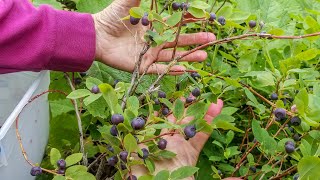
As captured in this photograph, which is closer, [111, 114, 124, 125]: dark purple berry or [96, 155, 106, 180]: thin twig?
[111, 114, 124, 125]: dark purple berry

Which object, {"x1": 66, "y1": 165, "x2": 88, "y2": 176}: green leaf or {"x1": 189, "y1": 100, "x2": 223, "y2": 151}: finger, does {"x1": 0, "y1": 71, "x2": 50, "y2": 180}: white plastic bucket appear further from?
{"x1": 189, "y1": 100, "x2": 223, "y2": 151}: finger

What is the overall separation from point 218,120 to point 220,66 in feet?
1.05


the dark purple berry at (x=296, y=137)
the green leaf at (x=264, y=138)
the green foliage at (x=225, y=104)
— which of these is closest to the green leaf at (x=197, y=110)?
the green foliage at (x=225, y=104)

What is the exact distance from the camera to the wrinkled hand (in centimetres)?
135

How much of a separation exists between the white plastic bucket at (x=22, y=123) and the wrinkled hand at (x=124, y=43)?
19 cm

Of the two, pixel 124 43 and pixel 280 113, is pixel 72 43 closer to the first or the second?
pixel 124 43

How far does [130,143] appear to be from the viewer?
2.99 ft

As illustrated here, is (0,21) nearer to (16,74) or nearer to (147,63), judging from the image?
(16,74)

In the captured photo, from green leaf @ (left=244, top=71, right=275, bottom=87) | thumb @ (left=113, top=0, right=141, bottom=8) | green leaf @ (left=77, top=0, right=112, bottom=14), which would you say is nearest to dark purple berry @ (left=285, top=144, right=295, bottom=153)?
green leaf @ (left=244, top=71, right=275, bottom=87)

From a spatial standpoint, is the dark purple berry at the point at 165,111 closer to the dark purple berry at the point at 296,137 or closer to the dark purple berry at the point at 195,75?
the dark purple berry at the point at 195,75

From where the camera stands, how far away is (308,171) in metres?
0.90

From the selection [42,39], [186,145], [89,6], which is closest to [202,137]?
[186,145]

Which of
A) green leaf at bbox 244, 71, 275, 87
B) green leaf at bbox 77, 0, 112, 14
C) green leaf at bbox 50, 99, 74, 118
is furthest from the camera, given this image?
green leaf at bbox 77, 0, 112, 14

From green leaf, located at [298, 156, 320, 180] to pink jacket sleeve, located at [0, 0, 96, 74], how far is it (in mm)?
681
